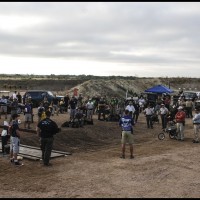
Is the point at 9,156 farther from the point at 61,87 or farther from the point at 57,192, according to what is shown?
the point at 61,87

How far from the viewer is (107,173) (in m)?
12.7

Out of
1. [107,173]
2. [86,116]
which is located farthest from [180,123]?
[107,173]

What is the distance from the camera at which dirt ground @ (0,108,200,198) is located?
10.7 metres

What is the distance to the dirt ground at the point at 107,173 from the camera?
10688 mm

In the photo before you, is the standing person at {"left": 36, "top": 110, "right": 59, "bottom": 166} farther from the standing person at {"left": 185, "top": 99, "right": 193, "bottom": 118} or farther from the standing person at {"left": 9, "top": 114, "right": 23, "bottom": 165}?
the standing person at {"left": 185, "top": 99, "right": 193, "bottom": 118}

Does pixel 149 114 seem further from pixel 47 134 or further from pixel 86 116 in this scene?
pixel 47 134

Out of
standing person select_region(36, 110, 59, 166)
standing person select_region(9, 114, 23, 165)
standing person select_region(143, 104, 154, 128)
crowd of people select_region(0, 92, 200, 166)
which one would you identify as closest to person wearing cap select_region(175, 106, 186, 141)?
crowd of people select_region(0, 92, 200, 166)

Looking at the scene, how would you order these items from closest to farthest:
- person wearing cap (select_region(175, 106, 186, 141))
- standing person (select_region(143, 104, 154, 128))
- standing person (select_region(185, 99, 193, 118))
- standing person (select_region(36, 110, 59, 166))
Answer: standing person (select_region(36, 110, 59, 166)) → person wearing cap (select_region(175, 106, 186, 141)) → standing person (select_region(143, 104, 154, 128)) → standing person (select_region(185, 99, 193, 118))

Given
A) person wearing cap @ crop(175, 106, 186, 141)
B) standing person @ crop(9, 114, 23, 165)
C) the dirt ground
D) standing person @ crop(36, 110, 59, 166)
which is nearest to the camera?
the dirt ground

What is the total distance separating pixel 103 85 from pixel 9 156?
1913 inches

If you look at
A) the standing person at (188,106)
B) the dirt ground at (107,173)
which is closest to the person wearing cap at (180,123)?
the dirt ground at (107,173)

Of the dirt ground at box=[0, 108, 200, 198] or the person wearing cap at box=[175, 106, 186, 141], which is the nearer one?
the dirt ground at box=[0, 108, 200, 198]

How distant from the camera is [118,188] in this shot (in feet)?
36.1

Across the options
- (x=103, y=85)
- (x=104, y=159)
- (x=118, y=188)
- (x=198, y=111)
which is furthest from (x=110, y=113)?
(x=103, y=85)
